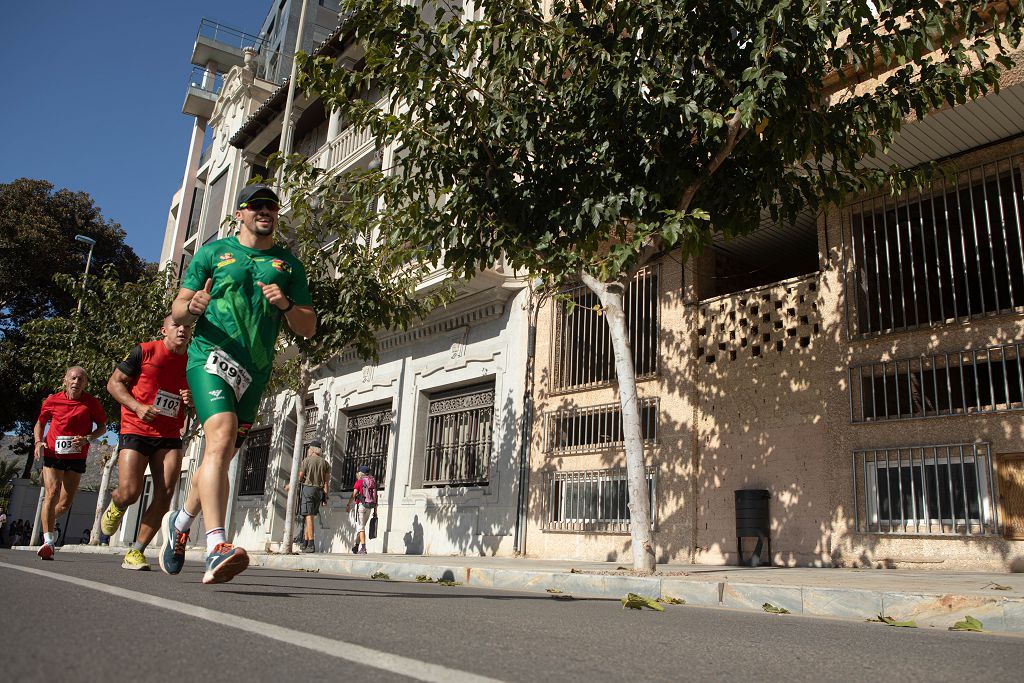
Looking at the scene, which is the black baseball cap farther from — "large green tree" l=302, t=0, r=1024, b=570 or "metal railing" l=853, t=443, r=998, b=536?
"metal railing" l=853, t=443, r=998, b=536

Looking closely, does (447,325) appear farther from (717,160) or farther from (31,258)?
(31,258)

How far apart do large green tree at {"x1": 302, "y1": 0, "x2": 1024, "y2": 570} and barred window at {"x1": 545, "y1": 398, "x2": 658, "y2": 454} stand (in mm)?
4237

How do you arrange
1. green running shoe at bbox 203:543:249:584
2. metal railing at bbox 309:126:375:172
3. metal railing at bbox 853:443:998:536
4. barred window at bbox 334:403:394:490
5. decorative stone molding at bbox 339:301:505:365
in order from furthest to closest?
1. metal railing at bbox 309:126:375:172
2. barred window at bbox 334:403:394:490
3. decorative stone molding at bbox 339:301:505:365
4. metal railing at bbox 853:443:998:536
5. green running shoe at bbox 203:543:249:584

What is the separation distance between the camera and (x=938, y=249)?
981 cm

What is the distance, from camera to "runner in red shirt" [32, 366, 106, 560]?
7590 millimetres

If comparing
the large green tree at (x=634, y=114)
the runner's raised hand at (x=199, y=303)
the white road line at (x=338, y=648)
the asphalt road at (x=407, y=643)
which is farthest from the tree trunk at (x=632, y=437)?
the white road line at (x=338, y=648)

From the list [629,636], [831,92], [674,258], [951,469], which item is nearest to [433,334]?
[674,258]

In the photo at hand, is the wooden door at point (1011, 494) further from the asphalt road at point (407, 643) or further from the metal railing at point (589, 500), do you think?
the asphalt road at point (407, 643)

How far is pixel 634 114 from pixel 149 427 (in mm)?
4685

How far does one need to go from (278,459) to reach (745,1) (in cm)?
1662

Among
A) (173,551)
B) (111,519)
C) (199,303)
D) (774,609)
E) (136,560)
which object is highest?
(199,303)

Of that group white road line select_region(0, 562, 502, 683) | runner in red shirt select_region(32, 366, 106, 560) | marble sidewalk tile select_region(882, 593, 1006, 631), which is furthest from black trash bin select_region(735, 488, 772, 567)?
white road line select_region(0, 562, 502, 683)

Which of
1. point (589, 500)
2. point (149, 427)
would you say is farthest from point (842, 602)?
point (589, 500)

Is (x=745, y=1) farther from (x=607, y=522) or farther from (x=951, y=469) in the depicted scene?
(x=607, y=522)
